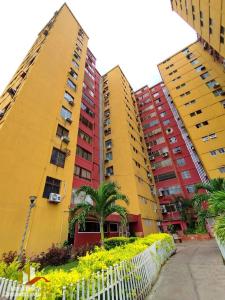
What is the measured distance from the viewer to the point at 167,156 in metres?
40.0

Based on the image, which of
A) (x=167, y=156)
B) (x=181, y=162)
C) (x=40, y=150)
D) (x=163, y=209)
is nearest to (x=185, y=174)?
(x=181, y=162)

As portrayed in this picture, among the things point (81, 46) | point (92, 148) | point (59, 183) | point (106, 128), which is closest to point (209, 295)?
point (59, 183)

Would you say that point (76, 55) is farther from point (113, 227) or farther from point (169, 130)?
point (113, 227)

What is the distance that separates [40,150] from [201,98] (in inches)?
1301

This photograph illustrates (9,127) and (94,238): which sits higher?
(9,127)

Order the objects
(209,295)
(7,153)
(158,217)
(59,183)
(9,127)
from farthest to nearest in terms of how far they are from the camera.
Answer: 1. (158,217)
2. (59,183)
3. (9,127)
4. (7,153)
5. (209,295)

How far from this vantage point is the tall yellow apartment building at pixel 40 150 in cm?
1396

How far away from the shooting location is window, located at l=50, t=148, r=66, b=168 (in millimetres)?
19125

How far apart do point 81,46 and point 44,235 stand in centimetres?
3779

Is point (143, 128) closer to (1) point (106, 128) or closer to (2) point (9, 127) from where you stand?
(1) point (106, 128)

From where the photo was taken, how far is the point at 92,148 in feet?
92.4

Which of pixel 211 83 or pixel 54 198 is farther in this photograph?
pixel 211 83

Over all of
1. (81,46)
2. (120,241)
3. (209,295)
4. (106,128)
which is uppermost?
(81,46)

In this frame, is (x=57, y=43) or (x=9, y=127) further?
(x=57, y=43)
